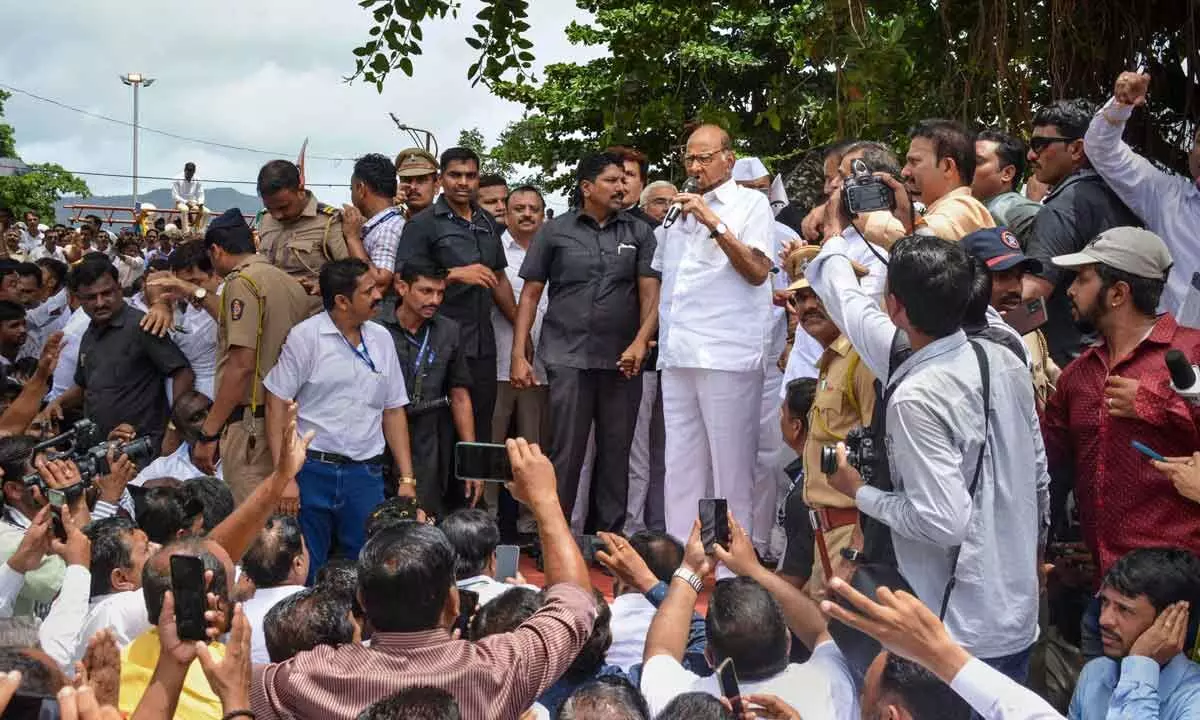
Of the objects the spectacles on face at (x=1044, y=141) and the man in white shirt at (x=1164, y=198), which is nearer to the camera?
the man in white shirt at (x=1164, y=198)

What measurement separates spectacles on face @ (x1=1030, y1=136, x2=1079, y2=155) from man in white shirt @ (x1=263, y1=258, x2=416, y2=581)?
9.22 feet

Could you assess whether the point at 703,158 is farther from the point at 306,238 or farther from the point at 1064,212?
the point at 306,238

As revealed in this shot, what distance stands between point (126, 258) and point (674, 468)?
453 inches

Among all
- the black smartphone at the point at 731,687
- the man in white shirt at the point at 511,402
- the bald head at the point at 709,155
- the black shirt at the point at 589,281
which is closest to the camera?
the black smartphone at the point at 731,687

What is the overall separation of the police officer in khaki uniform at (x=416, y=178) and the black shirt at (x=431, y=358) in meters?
0.93

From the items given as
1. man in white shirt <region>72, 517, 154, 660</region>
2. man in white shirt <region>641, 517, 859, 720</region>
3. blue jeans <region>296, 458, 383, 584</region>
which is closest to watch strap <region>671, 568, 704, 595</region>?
man in white shirt <region>641, 517, 859, 720</region>

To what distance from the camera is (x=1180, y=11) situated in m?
5.69

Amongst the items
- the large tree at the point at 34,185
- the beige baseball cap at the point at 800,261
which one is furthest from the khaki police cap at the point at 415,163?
the large tree at the point at 34,185

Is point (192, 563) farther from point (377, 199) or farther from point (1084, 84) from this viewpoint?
point (1084, 84)

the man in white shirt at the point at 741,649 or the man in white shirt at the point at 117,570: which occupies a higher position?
the man in white shirt at the point at 741,649

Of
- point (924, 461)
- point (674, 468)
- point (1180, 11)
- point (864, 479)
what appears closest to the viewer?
point (924, 461)

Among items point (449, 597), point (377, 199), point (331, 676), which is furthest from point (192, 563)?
point (377, 199)

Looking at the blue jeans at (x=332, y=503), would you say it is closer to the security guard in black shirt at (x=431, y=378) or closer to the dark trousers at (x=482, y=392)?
the security guard in black shirt at (x=431, y=378)

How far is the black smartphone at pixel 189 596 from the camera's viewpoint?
2789 mm
